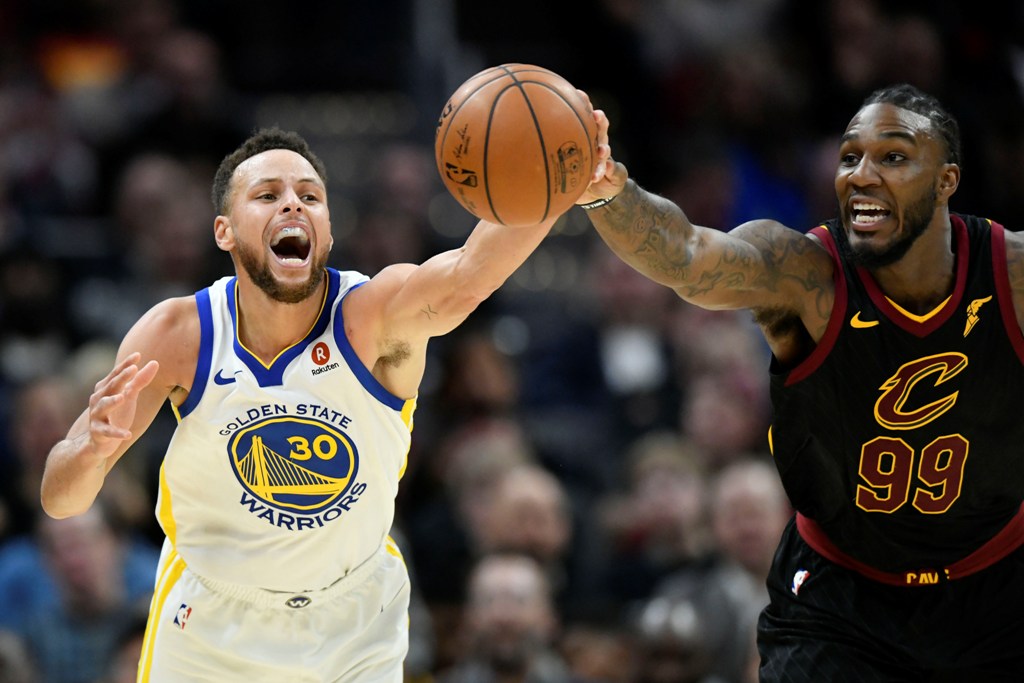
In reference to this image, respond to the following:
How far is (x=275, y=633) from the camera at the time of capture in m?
4.97

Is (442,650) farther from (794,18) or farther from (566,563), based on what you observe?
(794,18)

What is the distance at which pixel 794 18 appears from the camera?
1095 centimetres

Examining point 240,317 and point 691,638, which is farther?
point 691,638

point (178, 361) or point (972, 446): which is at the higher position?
point (178, 361)

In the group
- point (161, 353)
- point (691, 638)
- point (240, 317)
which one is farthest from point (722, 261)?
point (691, 638)

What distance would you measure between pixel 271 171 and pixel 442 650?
3.82 m

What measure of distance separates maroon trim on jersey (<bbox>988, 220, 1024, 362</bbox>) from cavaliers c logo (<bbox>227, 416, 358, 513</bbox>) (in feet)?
7.11

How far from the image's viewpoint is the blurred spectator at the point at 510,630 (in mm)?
7348

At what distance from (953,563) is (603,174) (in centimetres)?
173

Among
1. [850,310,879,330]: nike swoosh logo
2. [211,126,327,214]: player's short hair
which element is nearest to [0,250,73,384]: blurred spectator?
[211,126,327,214]: player's short hair

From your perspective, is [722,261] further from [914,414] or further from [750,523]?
[750,523]

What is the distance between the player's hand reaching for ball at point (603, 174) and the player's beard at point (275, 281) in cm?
90

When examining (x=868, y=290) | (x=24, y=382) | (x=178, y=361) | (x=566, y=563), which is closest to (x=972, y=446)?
(x=868, y=290)

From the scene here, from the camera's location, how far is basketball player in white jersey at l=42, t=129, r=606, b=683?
16.0 feet
